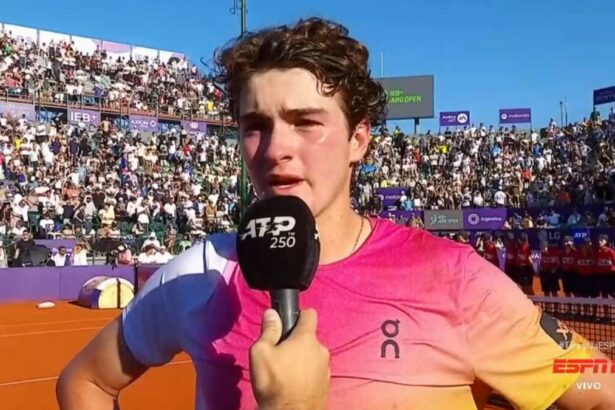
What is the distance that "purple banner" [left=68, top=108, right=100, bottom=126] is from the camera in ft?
120

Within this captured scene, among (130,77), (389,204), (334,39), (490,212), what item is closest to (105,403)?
(334,39)

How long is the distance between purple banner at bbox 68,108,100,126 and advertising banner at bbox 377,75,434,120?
25.7 meters

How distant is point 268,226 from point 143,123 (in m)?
38.7

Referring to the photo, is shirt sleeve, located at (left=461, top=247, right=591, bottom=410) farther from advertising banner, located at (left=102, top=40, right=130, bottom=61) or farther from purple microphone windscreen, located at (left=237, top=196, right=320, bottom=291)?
advertising banner, located at (left=102, top=40, right=130, bottom=61)

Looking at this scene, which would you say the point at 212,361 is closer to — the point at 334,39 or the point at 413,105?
the point at 334,39

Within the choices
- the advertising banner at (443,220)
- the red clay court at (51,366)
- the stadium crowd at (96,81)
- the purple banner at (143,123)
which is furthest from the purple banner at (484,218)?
the purple banner at (143,123)

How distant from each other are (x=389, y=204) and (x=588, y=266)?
1725 cm

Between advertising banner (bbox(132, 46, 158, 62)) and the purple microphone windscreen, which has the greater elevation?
advertising banner (bbox(132, 46, 158, 62))

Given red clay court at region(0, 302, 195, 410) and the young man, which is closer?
the young man

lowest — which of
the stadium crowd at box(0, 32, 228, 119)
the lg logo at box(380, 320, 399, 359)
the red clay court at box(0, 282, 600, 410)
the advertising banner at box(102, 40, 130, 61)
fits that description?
the red clay court at box(0, 282, 600, 410)

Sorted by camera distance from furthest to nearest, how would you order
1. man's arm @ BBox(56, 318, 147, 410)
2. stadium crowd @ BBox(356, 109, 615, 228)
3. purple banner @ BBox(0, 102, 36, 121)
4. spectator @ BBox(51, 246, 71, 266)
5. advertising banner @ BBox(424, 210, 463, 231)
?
purple banner @ BBox(0, 102, 36, 121) < advertising banner @ BBox(424, 210, 463, 231) < stadium crowd @ BBox(356, 109, 615, 228) < spectator @ BBox(51, 246, 71, 266) < man's arm @ BBox(56, 318, 147, 410)

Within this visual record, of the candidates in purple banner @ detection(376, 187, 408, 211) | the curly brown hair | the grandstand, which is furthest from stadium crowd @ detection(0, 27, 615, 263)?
the curly brown hair

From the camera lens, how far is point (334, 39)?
7.30 ft

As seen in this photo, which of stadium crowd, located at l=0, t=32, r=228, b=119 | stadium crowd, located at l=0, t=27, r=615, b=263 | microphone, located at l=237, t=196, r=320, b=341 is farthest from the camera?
stadium crowd, located at l=0, t=32, r=228, b=119
